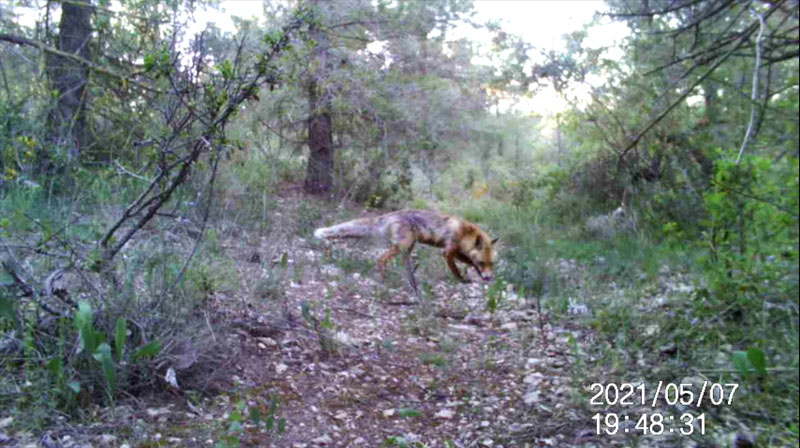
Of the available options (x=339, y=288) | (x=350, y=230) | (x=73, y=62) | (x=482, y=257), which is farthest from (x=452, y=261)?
(x=73, y=62)

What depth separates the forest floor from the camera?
152 inches

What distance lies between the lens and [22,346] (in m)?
3.85

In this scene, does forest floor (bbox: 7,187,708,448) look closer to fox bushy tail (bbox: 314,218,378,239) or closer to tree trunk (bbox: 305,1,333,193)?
fox bushy tail (bbox: 314,218,378,239)

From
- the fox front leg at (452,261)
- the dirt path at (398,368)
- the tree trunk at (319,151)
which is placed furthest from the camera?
the tree trunk at (319,151)

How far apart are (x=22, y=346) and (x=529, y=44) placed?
10.6 metres

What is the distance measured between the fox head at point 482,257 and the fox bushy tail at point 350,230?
1.41 m

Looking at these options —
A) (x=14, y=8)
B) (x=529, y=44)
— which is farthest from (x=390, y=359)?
(x=529, y=44)

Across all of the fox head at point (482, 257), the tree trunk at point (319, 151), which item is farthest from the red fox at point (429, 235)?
the tree trunk at point (319, 151)

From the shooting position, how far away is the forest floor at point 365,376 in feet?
12.6

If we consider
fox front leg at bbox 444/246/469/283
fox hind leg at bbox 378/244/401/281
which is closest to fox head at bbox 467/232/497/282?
fox front leg at bbox 444/246/469/283

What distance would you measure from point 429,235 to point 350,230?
109 centimetres

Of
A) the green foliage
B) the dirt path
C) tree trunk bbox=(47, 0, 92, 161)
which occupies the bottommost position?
the dirt path

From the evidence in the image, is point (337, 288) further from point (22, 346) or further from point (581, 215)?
point (581, 215)

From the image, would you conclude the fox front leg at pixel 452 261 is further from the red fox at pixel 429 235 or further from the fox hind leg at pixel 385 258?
the fox hind leg at pixel 385 258
